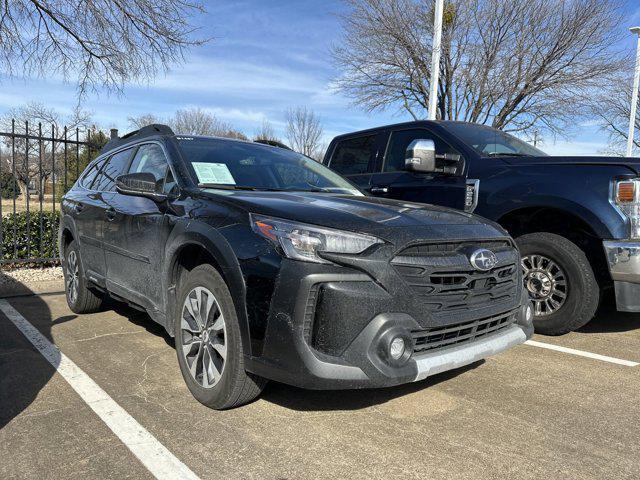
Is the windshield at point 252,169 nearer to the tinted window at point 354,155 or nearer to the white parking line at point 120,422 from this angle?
the white parking line at point 120,422

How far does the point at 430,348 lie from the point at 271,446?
94 centimetres

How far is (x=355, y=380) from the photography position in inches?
94.1

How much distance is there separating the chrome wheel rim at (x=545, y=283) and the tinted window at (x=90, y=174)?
13.8ft

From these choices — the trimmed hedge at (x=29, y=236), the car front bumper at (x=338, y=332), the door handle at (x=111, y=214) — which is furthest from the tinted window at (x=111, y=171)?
the trimmed hedge at (x=29, y=236)

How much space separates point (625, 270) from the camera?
12.9 ft

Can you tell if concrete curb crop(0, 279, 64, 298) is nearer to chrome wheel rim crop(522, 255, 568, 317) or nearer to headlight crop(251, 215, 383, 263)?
headlight crop(251, 215, 383, 263)

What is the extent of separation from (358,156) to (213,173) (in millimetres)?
3067

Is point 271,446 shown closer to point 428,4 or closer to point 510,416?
point 510,416

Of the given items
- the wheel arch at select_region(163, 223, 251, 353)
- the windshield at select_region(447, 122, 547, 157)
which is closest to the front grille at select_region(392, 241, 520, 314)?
the wheel arch at select_region(163, 223, 251, 353)

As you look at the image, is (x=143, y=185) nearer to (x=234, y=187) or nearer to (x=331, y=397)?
(x=234, y=187)

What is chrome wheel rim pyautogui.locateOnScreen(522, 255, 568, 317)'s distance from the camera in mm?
4383

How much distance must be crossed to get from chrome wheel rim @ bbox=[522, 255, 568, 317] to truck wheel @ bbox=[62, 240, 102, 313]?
4158 mm

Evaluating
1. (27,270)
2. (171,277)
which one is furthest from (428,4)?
(171,277)

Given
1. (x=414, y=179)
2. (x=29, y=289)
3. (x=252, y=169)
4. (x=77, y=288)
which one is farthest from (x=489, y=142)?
(x=29, y=289)
